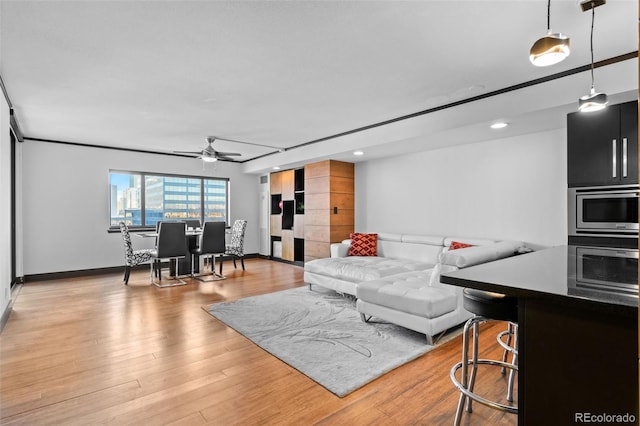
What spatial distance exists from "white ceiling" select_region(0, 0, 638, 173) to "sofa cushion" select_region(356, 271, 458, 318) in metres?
1.98

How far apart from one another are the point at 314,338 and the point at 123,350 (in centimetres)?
169

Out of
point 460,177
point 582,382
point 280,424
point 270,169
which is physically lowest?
point 280,424

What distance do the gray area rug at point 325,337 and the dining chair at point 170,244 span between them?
A: 181cm

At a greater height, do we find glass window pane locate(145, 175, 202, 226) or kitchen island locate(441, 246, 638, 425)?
glass window pane locate(145, 175, 202, 226)

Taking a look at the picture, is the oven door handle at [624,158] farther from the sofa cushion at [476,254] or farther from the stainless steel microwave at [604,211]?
the sofa cushion at [476,254]

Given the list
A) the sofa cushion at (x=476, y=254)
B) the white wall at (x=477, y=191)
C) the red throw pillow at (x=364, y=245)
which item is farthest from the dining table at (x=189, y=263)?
the sofa cushion at (x=476, y=254)

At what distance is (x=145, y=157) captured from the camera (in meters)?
6.97

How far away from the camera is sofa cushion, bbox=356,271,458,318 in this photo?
2949mm

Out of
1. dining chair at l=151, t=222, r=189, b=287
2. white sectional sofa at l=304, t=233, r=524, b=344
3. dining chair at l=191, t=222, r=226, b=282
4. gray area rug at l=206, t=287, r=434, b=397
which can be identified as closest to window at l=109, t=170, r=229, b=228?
A: dining chair at l=151, t=222, r=189, b=287

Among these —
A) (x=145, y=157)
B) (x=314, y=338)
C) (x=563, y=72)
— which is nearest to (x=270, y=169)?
(x=145, y=157)

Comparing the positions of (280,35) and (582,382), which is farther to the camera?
(280,35)

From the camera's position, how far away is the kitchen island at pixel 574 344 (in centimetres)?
99

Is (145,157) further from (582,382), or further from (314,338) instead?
(582,382)

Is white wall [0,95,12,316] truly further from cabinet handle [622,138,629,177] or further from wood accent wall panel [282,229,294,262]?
cabinet handle [622,138,629,177]
